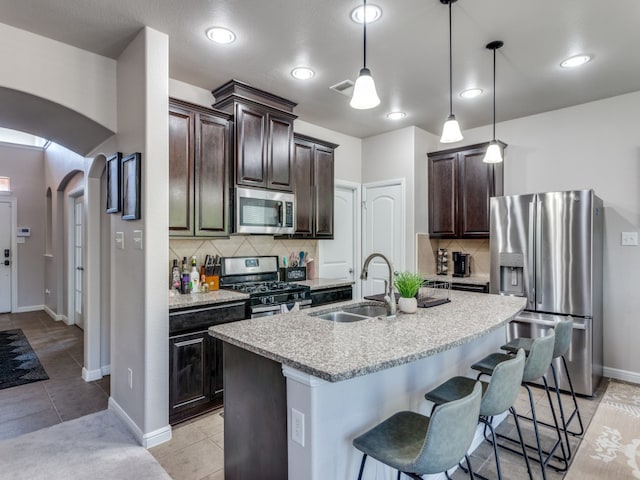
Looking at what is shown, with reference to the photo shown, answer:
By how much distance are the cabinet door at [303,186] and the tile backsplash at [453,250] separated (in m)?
1.45

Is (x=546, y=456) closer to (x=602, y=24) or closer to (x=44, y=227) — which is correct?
(x=602, y=24)

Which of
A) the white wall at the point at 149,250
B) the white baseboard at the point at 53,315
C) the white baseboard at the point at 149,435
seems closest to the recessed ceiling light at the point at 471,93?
the white wall at the point at 149,250

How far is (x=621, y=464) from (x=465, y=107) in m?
3.28

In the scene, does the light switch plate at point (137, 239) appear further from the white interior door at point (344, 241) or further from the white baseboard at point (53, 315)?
the white baseboard at point (53, 315)

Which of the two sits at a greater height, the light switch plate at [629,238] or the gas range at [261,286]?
the light switch plate at [629,238]

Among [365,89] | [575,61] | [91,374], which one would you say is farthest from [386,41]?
[91,374]

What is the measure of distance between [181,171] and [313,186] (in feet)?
5.25

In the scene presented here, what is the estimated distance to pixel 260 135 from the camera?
138 inches

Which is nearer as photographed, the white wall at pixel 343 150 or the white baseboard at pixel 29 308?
the white wall at pixel 343 150

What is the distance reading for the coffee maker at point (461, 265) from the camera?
4473 millimetres

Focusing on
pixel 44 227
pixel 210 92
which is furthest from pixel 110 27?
pixel 44 227

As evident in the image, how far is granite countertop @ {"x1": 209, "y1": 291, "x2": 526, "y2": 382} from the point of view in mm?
1332

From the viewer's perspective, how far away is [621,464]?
2.26 metres

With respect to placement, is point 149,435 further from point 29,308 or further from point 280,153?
point 29,308
